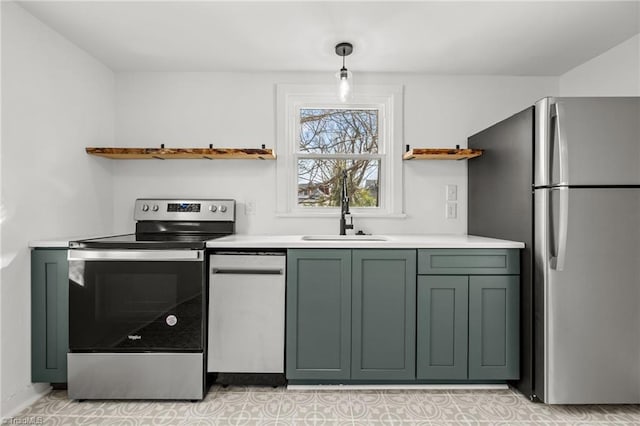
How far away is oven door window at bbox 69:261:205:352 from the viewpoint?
2191 millimetres

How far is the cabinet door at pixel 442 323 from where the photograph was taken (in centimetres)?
233

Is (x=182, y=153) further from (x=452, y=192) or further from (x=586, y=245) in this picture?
(x=586, y=245)

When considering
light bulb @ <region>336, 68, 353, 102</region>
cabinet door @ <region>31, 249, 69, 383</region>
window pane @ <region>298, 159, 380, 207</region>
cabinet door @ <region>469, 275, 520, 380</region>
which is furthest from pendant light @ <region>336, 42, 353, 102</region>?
cabinet door @ <region>31, 249, 69, 383</region>

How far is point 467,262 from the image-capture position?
91.5 inches

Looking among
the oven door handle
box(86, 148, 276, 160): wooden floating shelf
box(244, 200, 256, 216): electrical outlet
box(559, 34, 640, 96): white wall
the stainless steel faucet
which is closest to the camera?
the oven door handle

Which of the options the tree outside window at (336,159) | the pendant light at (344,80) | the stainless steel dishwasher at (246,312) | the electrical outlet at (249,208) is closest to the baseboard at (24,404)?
the stainless steel dishwasher at (246,312)

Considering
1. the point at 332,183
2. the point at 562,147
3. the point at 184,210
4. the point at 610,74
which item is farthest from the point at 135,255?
the point at 610,74

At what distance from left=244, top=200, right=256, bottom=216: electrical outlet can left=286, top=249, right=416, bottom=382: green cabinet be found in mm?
826

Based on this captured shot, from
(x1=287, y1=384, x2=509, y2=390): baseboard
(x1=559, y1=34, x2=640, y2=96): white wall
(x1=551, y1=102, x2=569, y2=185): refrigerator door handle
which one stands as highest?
(x1=559, y1=34, x2=640, y2=96): white wall

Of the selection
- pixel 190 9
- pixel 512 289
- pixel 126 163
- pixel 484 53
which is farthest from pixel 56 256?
pixel 484 53

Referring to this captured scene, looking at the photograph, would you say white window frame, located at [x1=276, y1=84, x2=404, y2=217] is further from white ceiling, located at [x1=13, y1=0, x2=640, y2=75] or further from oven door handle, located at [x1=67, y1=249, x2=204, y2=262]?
oven door handle, located at [x1=67, y1=249, x2=204, y2=262]

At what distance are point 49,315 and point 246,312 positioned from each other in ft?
3.70

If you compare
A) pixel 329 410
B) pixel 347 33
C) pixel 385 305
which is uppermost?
pixel 347 33

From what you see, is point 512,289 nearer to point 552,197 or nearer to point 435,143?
point 552,197
